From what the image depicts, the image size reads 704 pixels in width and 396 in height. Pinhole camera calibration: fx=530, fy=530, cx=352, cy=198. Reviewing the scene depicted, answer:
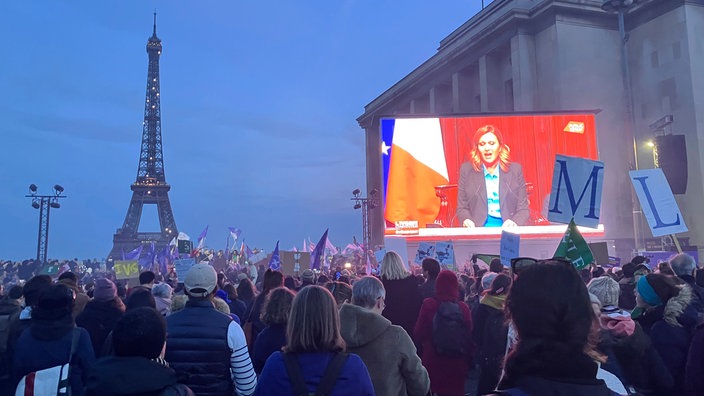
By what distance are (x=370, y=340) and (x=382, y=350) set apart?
114 mm

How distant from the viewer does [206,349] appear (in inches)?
142

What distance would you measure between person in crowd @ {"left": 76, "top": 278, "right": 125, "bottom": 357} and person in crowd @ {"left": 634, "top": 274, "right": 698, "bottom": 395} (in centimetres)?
493

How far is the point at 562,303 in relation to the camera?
1838 mm

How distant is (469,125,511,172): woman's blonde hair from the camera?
25438 mm

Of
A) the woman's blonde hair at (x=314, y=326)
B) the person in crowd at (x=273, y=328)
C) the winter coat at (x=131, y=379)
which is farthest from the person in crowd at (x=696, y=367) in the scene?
the winter coat at (x=131, y=379)

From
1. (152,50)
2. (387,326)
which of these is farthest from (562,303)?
(152,50)

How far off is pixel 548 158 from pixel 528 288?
83.4ft

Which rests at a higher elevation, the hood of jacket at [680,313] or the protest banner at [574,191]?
the protest banner at [574,191]

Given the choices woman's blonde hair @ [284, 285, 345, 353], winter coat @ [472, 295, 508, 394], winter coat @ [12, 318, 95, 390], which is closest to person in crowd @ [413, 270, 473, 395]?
winter coat @ [472, 295, 508, 394]

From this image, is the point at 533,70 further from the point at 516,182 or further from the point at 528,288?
the point at 528,288

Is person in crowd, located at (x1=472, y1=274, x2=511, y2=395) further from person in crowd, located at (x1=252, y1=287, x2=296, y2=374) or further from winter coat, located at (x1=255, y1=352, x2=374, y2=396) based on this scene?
winter coat, located at (x1=255, y1=352, x2=374, y2=396)

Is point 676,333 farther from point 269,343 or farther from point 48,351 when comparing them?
point 48,351

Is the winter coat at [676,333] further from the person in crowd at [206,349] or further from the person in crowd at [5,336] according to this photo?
the person in crowd at [5,336]

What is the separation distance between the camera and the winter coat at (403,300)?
20.6 feet
